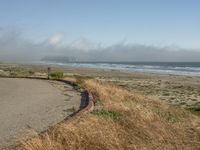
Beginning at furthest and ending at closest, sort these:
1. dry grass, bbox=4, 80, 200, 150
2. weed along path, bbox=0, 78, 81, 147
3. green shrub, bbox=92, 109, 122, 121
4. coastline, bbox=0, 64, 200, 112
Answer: coastline, bbox=0, 64, 200, 112, green shrub, bbox=92, 109, 122, 121, weed along path, bbox=0, 78, 81, 147, dry grass, bbox=4, 80, 200, 150

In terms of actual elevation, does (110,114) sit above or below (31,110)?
above

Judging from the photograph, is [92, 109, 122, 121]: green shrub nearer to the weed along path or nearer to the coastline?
the weed along path

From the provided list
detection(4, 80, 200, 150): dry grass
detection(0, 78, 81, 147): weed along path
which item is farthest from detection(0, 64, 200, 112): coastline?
detection(4, 80, 200, 150): dry grass

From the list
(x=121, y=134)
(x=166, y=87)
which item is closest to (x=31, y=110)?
(x=121, y=134)

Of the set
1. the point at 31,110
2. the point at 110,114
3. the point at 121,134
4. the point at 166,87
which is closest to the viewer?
the point at 121,134

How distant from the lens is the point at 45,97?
56.9 ft

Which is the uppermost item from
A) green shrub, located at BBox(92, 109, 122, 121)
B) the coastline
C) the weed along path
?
green shrub, located at BBox(92, 109, 122, 121)

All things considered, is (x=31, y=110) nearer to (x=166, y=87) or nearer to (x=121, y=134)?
(x=121, y=134)

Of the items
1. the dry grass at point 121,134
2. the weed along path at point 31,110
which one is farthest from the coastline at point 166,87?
the dry grass at point 121,134

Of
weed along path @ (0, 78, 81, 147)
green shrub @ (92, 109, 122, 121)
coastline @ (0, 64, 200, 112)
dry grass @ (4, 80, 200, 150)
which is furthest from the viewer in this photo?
coastline @ (0, 64, 200, 112)

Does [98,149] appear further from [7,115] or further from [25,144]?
[7,115]

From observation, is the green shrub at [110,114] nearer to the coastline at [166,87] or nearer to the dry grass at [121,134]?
the dry grass at [121,134]

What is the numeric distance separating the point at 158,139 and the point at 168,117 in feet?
12.7

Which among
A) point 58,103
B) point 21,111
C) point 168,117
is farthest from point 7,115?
point 168,117
